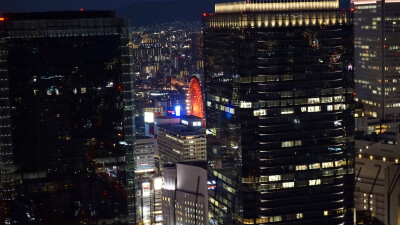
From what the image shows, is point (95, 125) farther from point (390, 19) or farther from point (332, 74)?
point (390, 19)

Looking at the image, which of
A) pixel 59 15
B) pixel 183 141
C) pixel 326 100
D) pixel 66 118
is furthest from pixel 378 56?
pixel 59 15

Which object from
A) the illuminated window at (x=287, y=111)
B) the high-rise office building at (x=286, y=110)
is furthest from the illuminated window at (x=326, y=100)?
the illuminated window at (x=287, y=111)

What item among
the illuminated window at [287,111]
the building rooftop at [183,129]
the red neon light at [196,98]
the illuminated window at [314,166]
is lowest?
the building rooftop at [183,129]

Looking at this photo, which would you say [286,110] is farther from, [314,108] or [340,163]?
[340,163]

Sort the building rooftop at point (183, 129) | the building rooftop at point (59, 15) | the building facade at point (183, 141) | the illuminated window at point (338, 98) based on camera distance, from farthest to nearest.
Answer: the building rooftop at point (183, 129), the building facade at point (183, 141), the illuminated window at point (338, 98), the building rooftop at point (59, 15)

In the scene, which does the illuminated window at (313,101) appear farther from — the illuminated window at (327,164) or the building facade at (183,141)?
the building facade at (183,141)

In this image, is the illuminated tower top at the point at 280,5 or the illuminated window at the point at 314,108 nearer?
the illuminated tower top at the point at 280,5

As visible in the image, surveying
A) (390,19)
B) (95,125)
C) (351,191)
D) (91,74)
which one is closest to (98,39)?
(91,74)

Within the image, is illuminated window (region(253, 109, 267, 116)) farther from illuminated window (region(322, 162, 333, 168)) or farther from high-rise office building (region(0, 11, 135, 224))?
high-rise office building (region(0, 11, 135, 224))
